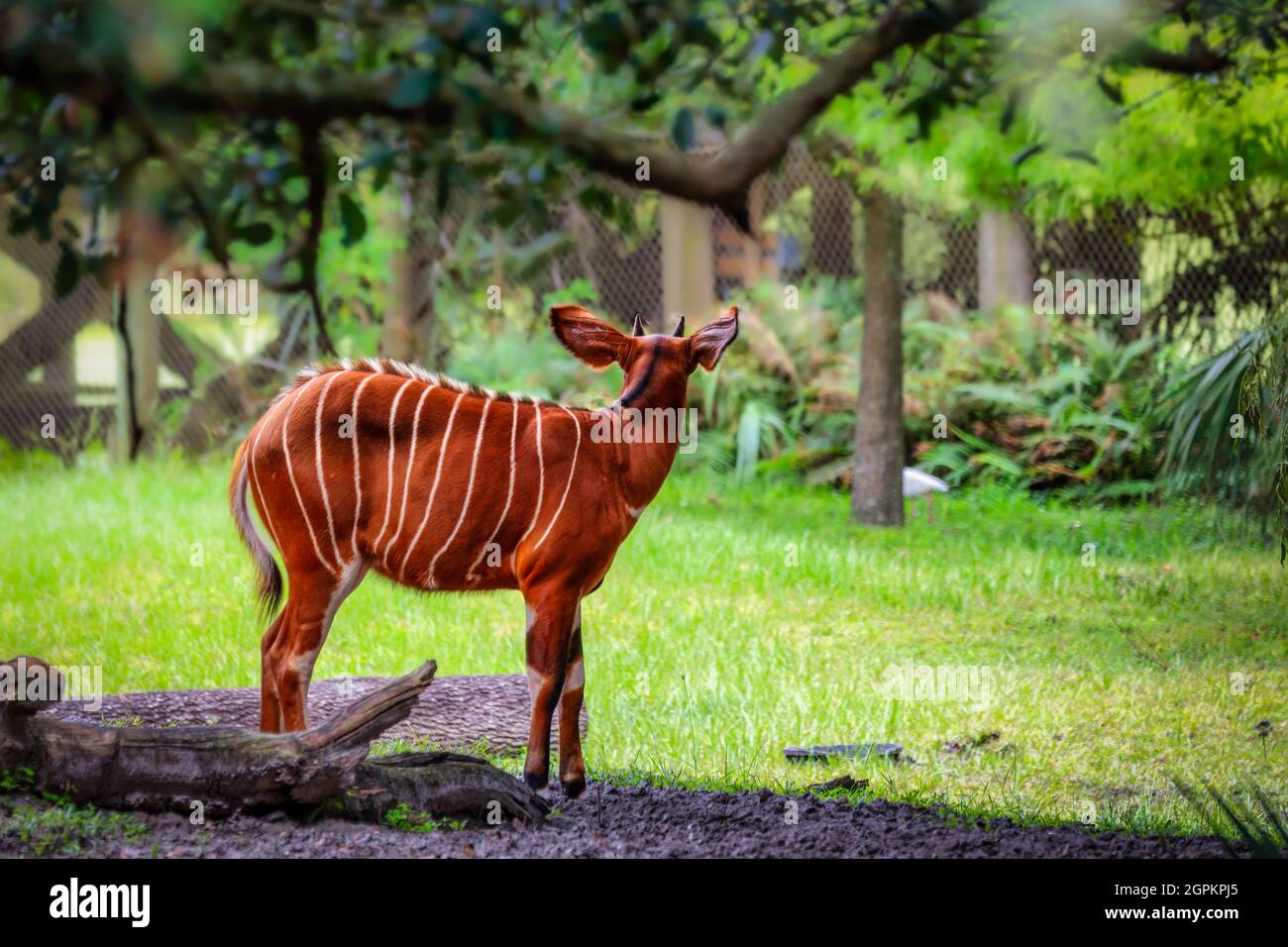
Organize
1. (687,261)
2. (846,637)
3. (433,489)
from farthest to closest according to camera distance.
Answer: (687,261) → (846,637) → (433,489)

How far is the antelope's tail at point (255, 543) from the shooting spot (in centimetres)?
351

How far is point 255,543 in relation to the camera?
11.6ft

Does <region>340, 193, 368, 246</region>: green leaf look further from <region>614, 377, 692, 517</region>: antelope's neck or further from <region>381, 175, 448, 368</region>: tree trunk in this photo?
<region>381, 175, 448, 368</region>: tree trunk

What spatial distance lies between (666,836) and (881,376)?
3338 mm

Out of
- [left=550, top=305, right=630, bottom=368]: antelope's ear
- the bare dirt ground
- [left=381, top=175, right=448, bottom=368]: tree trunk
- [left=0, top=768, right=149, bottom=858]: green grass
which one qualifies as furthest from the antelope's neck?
[left=381, top=175, right=448, bottom=368]: tree trunk

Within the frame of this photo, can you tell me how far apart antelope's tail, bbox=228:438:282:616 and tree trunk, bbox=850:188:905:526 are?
309 centimetres

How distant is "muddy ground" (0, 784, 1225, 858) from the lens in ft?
9.56

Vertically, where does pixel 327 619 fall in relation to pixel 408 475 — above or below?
below

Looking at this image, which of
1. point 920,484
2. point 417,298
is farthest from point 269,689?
point 417,298

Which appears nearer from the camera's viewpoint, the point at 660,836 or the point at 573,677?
the point at 660,836

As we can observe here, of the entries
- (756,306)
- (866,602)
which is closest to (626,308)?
(756,306)

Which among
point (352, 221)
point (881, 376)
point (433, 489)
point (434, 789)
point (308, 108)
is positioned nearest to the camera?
point (308, 108)

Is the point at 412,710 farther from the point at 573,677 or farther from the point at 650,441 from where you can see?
the point at 650,441
